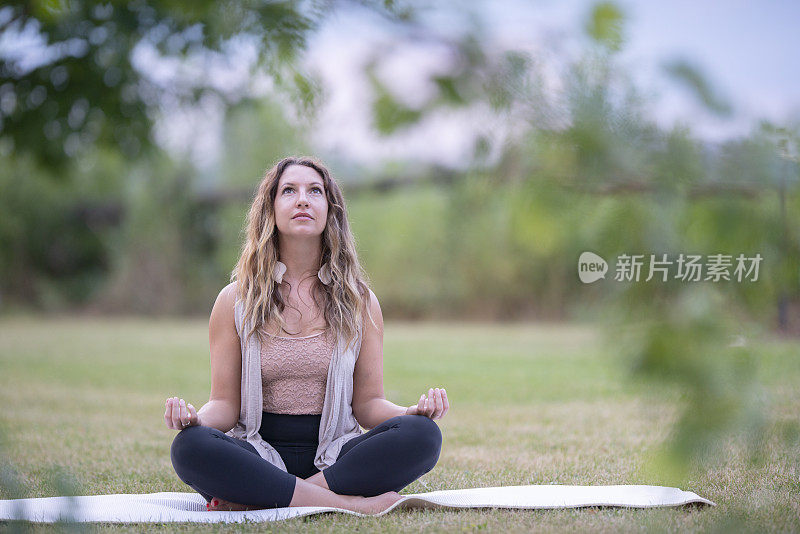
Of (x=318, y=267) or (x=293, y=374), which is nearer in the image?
(x=293, y=374)

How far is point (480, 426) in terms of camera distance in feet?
14.2

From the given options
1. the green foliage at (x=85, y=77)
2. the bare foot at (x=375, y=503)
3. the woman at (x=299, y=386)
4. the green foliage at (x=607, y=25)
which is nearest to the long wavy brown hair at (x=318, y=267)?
the woman at (x=299, y=386)

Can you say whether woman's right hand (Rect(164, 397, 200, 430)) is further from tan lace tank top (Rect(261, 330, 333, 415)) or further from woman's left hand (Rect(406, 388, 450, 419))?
woman's left hand (Rect(406, 388, 450, 419))

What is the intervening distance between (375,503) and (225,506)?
0.45 metres

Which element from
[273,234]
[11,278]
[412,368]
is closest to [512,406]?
[412,368]

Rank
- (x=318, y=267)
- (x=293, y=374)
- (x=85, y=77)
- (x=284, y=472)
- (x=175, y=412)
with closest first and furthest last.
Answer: (x=175, y=412) → (x=284, y=472) → (x=293, y=374) → (x=318, y=267) → (x=85, y=77)

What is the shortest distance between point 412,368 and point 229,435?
4982mm

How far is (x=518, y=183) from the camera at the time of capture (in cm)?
95

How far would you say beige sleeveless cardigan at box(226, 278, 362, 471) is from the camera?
247cm

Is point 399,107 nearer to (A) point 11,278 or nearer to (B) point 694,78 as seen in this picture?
(B) point 694,78

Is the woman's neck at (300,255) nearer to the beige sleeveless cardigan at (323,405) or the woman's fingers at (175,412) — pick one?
the beige sleeveless cardigan at (323,405)

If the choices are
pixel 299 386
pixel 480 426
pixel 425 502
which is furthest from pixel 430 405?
pixel 480 426

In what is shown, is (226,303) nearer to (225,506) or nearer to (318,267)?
(318,267)

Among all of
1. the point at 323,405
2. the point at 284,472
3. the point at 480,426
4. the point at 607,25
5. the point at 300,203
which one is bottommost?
the point at 480,426
